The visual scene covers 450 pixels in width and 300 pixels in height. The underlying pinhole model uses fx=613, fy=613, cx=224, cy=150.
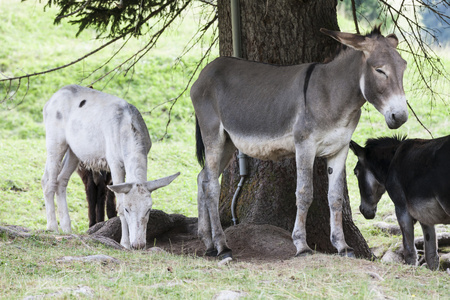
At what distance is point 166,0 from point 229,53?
190cm

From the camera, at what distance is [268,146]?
22.7 feet

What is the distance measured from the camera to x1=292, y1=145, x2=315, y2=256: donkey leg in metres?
6.52

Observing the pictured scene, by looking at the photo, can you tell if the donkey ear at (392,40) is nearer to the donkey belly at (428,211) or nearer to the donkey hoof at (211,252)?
the donkey belly at (428,211)

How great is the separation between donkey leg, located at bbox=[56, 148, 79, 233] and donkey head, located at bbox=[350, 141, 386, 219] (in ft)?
13.7

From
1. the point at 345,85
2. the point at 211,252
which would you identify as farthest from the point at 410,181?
the point at 211,252

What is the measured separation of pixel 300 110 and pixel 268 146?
22.9 inches

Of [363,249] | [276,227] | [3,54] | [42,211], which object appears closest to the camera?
[276,227]

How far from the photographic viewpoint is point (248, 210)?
822cm

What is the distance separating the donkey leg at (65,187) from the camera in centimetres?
885

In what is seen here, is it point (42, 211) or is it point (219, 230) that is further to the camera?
point (42, 211)

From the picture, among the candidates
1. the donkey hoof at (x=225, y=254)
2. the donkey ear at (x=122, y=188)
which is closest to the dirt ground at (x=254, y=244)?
the donkey hoof at (x=225, y=254)

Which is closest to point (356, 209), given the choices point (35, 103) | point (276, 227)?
point (276, 227)

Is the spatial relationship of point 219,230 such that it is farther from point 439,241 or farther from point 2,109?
point 2,109

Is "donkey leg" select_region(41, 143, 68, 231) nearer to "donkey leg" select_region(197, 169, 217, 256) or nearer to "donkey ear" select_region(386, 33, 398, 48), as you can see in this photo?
"donkey leg" select_region(197, 169, 217, 256)
